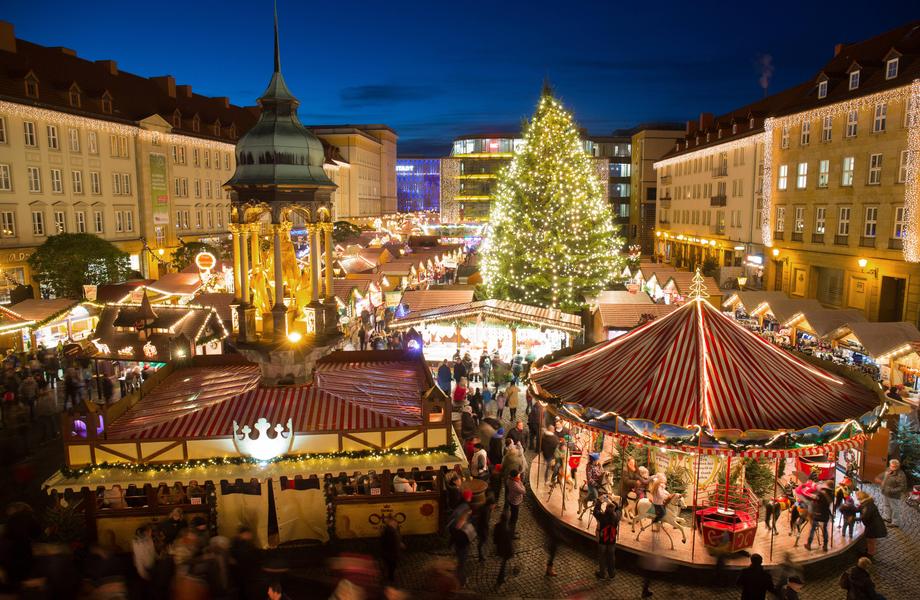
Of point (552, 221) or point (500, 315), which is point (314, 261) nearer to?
point (500, 315)

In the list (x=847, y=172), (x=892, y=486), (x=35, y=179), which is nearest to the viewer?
(x=892, y=486)

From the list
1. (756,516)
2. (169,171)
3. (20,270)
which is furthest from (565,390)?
(169,171)

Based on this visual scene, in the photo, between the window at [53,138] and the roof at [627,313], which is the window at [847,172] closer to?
the roof at [627,313]

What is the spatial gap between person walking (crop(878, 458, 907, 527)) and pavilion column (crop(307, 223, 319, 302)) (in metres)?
10.1

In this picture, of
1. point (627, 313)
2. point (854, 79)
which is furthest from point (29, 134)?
point (854, 79)

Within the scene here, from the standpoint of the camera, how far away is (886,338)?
17172mm

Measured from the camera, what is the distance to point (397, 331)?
2247 centimetres

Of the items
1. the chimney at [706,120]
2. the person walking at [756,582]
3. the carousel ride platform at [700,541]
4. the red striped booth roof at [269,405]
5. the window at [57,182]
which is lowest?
the carousel ride platform at [700,541]

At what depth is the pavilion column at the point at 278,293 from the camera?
35.0 ft

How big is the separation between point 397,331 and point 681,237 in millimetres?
39797

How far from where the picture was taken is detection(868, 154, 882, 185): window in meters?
27.1

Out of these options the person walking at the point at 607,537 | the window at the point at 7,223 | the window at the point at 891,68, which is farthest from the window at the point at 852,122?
the window at the point at 7,223

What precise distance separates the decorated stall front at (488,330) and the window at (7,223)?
2093 cm

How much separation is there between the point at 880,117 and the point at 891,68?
1914 mm
